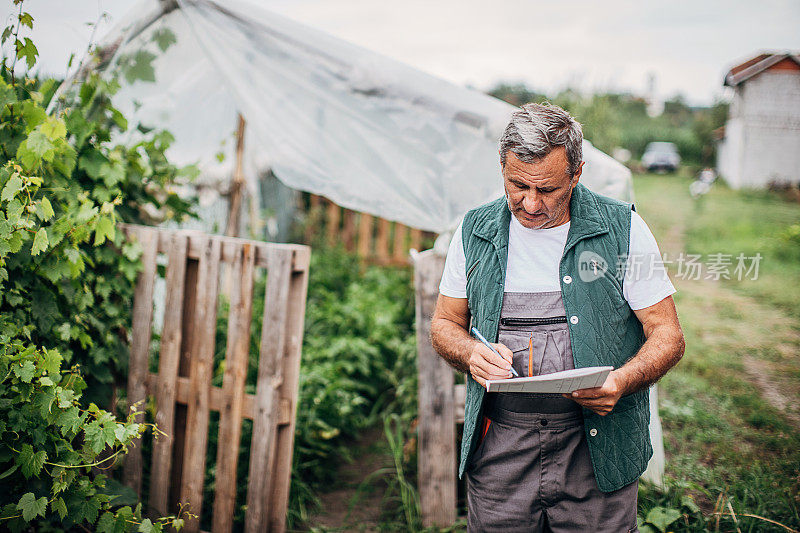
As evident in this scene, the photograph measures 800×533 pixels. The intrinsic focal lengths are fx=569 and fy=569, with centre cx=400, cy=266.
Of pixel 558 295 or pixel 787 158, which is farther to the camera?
pixel 787 158

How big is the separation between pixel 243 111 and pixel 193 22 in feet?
1.66

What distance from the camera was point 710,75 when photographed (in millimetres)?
4734

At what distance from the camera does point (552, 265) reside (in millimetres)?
1841

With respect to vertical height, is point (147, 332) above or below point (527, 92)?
below

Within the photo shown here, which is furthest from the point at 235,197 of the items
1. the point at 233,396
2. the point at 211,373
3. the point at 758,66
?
the point at 758,66

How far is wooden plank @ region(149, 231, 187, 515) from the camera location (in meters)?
2.89

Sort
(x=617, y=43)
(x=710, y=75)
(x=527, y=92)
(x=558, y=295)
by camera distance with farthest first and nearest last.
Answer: (x=527, y=92) < (x=617, y=43) < (x=710, y=75) < (x=558, y=295)

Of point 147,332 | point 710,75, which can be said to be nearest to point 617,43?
point 710,75

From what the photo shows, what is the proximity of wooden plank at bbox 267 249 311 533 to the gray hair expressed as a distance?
4.44ft

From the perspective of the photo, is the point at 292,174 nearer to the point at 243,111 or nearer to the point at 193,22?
the point at 243,111

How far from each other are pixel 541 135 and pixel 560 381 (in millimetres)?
721

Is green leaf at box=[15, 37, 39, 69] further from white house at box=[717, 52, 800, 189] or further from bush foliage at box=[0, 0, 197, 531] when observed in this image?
white house at box=[717, 52, 800, 189]

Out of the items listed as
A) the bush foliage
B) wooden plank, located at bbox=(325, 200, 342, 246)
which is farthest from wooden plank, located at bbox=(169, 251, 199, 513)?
wooden plank, located at bbox=(325, 200, 342, 246)

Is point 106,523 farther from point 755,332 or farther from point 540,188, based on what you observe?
point 755,332
